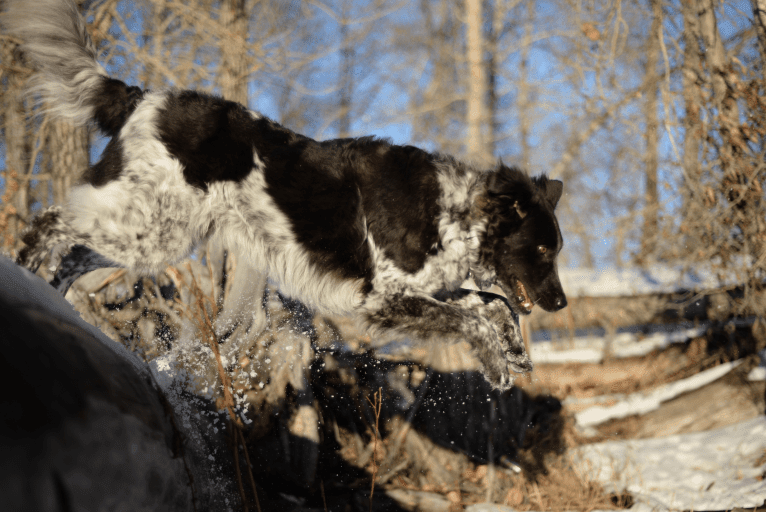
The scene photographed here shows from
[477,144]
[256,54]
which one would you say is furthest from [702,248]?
[256,54]

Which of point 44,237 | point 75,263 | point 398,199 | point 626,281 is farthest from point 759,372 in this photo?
point 44,237

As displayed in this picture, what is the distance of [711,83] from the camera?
5.00 meters

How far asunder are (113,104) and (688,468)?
5.92m

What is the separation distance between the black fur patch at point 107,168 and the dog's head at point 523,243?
2465mm

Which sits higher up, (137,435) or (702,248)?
(702,248)

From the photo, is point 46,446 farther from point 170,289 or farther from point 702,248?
point 702,248

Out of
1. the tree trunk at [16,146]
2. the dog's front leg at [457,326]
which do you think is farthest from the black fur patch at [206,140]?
the tree trunk at [16,146]

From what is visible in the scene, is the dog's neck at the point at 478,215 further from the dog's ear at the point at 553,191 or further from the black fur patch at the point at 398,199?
the dog's ear at the point at 553,191

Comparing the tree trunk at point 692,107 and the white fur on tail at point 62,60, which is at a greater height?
the tree trunk at point 692,107

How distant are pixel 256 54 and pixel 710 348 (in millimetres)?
6229

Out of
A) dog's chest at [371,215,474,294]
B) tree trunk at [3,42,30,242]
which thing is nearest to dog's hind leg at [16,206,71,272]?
dog's chest at [371,215,474,294]

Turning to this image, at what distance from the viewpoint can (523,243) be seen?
3535 millimetres

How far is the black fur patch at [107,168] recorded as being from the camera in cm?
339

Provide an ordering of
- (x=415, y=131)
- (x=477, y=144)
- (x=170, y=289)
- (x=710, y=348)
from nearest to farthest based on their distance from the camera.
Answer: (x=170, y=289), (x=710, y=348), (x=477, y=144), (x=415, y=131)
